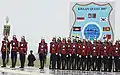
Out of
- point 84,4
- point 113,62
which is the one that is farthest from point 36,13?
point 113,62

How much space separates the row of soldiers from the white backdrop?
11.4ft

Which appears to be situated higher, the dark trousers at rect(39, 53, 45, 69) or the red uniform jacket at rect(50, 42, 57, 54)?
the red uniform jacket at rect(50, 42, 57, 54)

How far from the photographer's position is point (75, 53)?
23906 millimetres

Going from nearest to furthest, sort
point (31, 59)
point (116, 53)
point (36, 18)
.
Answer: point (116, 53) < point (31, 59) < point (36, 18)

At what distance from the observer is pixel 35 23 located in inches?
1128

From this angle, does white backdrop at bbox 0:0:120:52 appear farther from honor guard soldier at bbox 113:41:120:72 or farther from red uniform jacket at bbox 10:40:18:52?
honor guard soldier at bbox 113:41:120:72

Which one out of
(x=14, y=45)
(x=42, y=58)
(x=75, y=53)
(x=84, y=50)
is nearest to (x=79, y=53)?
(x=75, y=53)

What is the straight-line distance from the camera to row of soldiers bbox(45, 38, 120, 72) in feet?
76.9

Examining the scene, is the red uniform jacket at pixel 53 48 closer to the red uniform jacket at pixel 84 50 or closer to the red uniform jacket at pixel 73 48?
the red uniform jacket at pixel 73 48

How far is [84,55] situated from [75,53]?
388 millimetres

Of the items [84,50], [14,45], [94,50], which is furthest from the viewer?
[84,50]

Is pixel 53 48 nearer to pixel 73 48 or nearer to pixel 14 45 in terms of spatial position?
pixel 73 48

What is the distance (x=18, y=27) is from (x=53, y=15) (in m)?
1.89

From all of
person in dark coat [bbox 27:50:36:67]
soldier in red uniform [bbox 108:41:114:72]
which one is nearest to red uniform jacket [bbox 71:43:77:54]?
soldier in red uniform [bbox 108:41:114:72]
